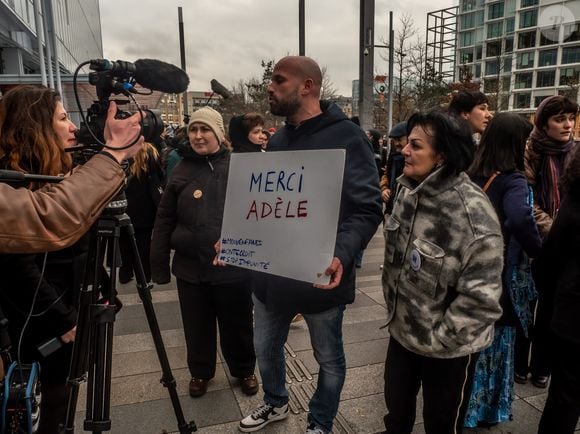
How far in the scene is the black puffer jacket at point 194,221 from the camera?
9.34 ft

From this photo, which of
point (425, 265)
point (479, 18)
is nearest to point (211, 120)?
point (425, 265)

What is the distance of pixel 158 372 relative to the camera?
3227 millimetres

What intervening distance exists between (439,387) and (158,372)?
209cm

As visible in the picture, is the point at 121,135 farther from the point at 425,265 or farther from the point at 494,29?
the point at 494,29

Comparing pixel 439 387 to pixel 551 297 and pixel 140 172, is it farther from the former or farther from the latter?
pixel 140 172

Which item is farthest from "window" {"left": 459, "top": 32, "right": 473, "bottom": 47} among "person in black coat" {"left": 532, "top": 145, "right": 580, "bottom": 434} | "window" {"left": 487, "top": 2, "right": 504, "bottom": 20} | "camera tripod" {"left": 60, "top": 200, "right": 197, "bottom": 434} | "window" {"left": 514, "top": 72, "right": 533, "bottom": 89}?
"camera tripod" {"left": 60, "top": 200, "right": 197, "bottom": 434}

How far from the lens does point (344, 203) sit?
2184 mm

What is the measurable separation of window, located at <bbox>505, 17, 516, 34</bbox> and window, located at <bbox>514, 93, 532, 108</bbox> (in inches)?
483

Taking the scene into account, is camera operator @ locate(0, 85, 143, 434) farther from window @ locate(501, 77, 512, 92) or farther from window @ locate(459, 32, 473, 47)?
window @ locate(459, 32, 473, 47)

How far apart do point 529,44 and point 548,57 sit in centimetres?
538

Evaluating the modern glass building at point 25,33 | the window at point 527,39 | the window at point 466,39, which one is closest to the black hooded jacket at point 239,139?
the modern glass building at point 25,33

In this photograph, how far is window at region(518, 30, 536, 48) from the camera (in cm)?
7531

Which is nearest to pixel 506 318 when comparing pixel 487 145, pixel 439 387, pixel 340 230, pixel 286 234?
pixel 439 387

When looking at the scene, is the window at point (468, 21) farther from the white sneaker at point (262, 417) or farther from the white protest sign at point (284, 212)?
the white sneaker at point (262, 417)
